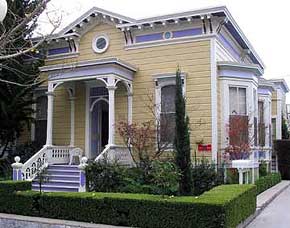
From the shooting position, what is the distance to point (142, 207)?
862 cm

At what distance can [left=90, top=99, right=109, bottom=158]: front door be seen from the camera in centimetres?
1852

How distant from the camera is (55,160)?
17141 mm

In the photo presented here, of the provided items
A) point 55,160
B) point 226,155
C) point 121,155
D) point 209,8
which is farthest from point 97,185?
point 209,8

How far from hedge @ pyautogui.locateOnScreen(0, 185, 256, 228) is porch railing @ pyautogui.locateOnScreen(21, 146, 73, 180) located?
203 inches

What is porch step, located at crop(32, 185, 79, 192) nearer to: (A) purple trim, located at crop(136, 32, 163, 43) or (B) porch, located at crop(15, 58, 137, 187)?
(B) porch, located at crop(15, 58, 137, 187)

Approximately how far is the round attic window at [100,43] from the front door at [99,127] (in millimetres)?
2234

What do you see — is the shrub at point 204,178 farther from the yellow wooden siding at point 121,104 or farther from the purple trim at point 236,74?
the yellow wooden siding at point 121,104

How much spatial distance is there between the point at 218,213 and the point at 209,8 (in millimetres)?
9846

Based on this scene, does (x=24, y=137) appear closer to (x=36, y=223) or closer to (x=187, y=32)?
(x=187, y=32)

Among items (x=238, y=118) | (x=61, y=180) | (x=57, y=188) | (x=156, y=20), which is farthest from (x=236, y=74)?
(x=57, y=188)

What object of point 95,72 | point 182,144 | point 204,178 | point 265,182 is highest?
point 95,72

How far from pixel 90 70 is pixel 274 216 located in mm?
9091

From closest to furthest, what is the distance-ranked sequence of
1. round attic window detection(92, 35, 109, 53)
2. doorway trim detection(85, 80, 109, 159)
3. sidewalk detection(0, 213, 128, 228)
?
sidewalk detection(0, 213, 128, 228) < doorway trim detection(85, 80, 109, 159) < round attic window detection(92, 35, 109, 53)

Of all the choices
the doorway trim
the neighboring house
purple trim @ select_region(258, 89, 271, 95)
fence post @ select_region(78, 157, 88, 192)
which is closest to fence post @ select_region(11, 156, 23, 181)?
the neighboring house
